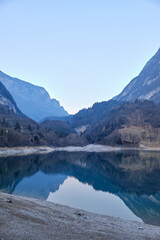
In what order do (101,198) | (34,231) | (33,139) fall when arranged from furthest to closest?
1. (33,139)
2. (101,198)
3. (34,231)

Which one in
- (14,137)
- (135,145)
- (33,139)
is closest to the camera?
(14,137)

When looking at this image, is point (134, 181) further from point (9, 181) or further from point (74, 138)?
point (74, 138)

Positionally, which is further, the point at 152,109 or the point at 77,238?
the point at 152,109

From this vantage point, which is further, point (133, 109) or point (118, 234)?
point (133, 109)

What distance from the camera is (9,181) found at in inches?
1406

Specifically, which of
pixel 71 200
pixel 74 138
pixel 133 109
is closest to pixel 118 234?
pixel 71 200

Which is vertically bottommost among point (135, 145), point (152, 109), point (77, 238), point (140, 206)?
point (140, 206)

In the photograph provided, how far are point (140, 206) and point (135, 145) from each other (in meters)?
120

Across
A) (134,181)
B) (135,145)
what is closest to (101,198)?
(134,181)

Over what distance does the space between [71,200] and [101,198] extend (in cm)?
379

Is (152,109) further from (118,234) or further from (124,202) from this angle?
(118,234)

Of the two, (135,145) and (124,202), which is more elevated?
(135,145)

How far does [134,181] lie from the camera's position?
37.8 m

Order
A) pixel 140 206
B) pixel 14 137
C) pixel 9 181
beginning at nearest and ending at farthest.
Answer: pixel 140 206, pixel 9 181, pixel 14 137
